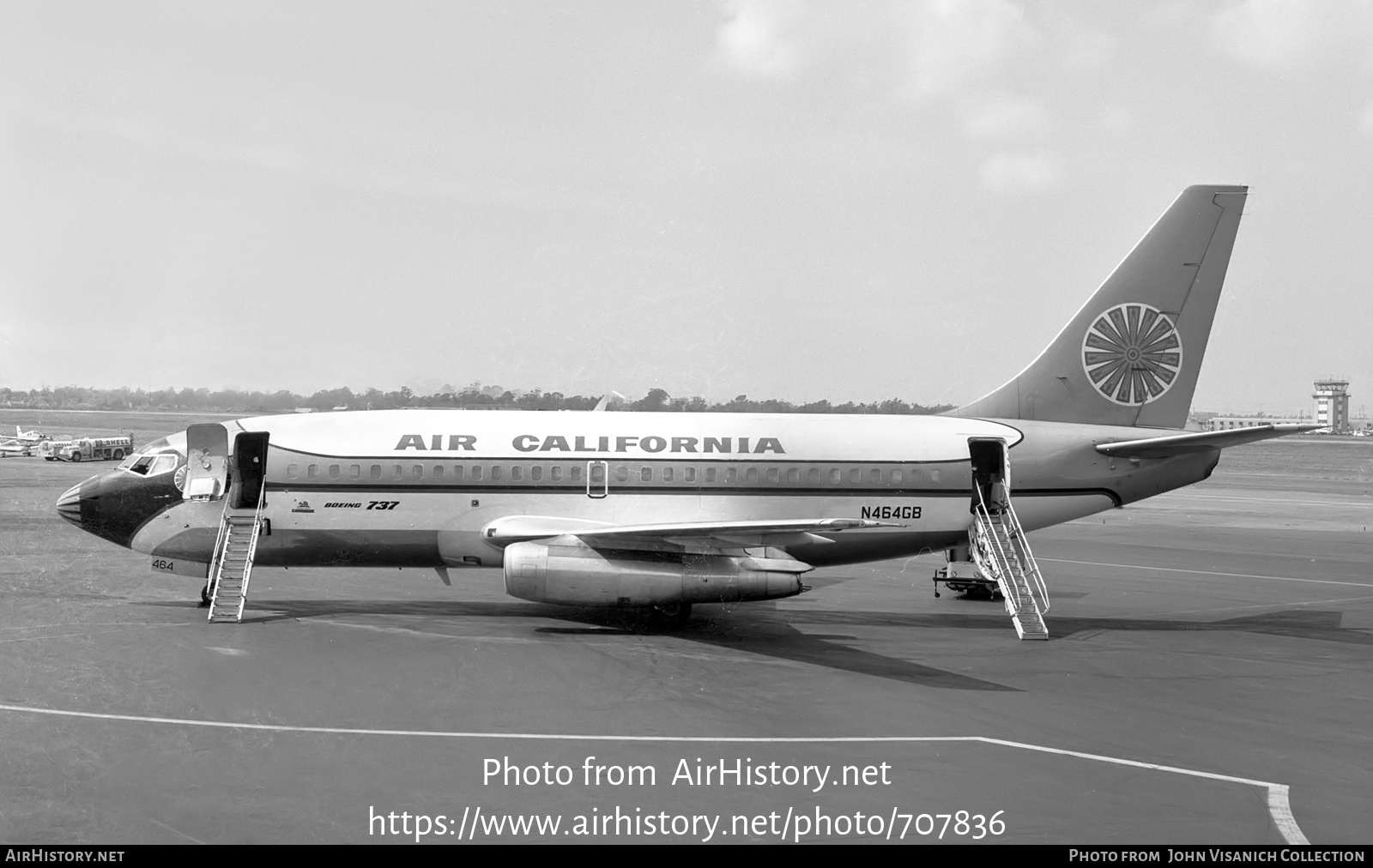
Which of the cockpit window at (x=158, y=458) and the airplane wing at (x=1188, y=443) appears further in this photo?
the cockpit window at (x=158, y=458)

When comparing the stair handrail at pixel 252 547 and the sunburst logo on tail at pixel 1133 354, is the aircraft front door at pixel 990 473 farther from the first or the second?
the stair handrail at pixel 252 547

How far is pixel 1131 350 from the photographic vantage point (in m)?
28.0

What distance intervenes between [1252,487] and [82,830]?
8236 centimetres

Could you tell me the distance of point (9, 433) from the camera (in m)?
113

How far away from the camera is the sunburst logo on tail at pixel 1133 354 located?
28.0 m

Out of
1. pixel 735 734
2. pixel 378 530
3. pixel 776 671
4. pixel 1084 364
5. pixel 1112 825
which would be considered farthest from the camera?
pixel 1084 364

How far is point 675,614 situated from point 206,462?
11.5 metres

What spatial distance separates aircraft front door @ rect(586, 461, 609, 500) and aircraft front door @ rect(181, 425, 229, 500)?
27.7ft

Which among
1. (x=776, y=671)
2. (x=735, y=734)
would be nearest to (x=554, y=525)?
(x=776, y=671)

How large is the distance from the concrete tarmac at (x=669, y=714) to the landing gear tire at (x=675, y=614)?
0.84 ft

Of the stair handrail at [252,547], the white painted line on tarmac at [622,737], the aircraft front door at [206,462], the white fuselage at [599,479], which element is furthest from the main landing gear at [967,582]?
the aircraft front door at [206,462]

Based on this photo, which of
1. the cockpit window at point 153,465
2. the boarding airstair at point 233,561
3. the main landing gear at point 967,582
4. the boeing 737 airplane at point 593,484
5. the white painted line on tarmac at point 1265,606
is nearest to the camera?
the boarding airstair at point 233,561

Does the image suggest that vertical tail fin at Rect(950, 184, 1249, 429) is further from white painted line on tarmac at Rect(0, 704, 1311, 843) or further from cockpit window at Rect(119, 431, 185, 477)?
cockpit window at Rect(119, 431, 185, 477)
